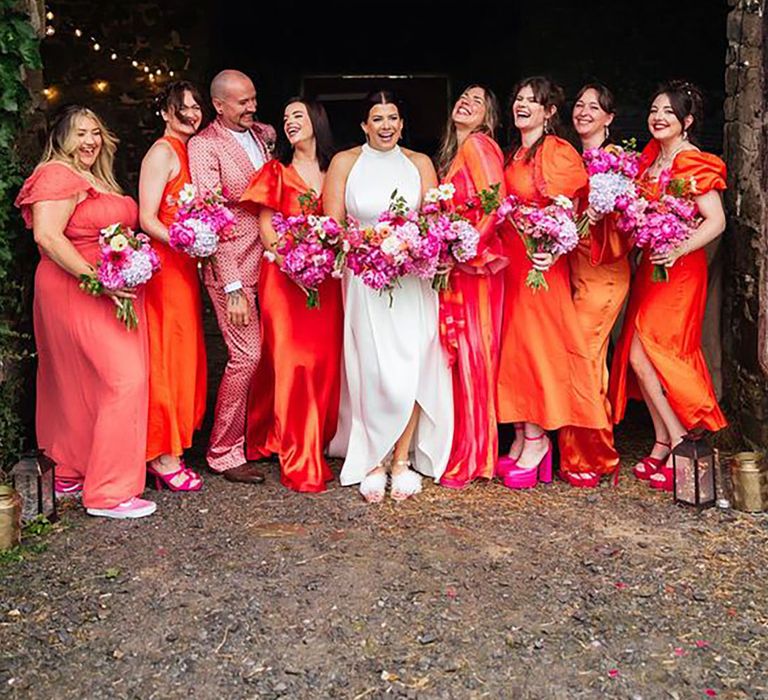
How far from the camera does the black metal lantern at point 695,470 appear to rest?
4664 mm

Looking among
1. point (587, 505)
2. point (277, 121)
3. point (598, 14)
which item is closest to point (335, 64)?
point (277, 121)

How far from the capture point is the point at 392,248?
177 inches

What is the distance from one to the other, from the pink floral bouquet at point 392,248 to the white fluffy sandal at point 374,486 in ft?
3.37

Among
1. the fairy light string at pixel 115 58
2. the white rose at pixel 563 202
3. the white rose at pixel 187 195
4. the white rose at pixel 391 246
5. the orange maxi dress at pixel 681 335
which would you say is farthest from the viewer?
the fairy light string at pixel 115 58

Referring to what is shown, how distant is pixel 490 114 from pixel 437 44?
480 centimetres

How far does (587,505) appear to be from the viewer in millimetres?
4867

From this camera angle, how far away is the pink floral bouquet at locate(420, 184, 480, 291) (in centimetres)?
463

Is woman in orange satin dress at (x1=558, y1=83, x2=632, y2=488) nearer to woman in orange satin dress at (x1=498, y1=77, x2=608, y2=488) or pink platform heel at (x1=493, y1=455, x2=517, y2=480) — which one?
woman in orange satin dress at (x1=498, y1=77, x2=608, y2=488)

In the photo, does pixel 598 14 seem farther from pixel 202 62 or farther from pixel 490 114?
pixel 490 114

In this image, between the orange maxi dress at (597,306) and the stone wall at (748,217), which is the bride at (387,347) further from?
the stone wall at (748,217)

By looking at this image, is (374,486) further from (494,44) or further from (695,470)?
(494,44)

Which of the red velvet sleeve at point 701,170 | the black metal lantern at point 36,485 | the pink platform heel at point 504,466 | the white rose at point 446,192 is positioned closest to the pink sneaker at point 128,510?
the black metal lantern at point 36,485

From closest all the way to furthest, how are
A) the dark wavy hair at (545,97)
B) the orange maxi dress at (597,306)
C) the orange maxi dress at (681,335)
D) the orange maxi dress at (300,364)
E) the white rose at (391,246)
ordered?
the white rose at (391,246) < the dark wavy hair at (545,97) < the orange maxi dress at (681,335) < the orange maxi dress at (597,306) < the orange maxi dress at (300,364)

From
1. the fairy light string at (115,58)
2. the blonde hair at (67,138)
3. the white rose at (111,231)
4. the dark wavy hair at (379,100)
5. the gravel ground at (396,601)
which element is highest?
the fairy light string at (115,58)
